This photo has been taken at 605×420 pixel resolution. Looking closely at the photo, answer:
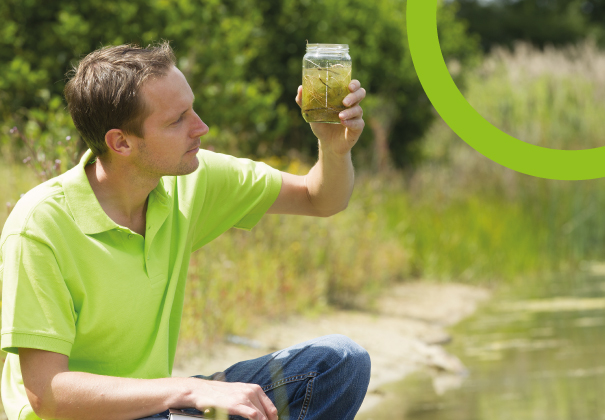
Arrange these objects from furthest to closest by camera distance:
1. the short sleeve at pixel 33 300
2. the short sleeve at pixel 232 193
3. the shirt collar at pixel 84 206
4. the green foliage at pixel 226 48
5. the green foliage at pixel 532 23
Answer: the green foliage at pixel 532 23, the green foliage at pixel 226 48, the short sleeve at pixel 232 193, the shirt collar at pixel 84 206, the short sleeve at pixel 33 300

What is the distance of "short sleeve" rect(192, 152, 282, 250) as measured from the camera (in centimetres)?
249

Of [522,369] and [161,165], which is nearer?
[161,165]

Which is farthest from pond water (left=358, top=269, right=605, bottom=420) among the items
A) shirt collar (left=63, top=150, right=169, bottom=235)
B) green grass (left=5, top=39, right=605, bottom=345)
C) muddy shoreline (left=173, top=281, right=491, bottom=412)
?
shirt collar (left=63, top=150, right=169, bottom=235)

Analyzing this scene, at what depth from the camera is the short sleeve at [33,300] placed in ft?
6.01

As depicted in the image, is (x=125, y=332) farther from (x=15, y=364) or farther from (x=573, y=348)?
(x=573, y=348)

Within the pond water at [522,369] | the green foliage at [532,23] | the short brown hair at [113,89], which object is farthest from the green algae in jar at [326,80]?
the green foliage at [532,23]

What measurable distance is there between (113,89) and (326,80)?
58cm

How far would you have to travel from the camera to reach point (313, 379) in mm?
2322

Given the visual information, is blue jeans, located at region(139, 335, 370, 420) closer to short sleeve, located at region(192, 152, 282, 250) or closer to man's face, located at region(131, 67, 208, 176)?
short sleeve, located at region(192, 152, 282, 250)

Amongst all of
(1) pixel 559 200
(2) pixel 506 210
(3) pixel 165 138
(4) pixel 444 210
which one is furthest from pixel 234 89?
(3) pixel 165 138

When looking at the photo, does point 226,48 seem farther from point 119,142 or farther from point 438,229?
point 119,142

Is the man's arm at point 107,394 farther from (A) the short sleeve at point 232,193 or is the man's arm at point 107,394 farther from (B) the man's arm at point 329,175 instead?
(B) the man's arm at point 329,175

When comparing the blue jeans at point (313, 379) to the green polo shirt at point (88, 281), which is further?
the blue jeans at point (313, 379)

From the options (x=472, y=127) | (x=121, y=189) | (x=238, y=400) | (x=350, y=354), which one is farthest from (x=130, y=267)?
(x=472, y=127)
